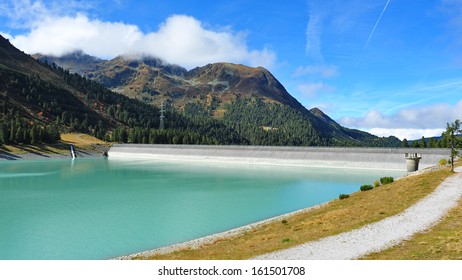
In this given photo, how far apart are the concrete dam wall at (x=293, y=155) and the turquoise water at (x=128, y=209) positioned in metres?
25.1

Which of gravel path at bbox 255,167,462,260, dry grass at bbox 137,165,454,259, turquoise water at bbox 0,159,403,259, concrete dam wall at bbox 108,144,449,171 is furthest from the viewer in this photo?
concrete dam wall at bbox 108,144,449,171

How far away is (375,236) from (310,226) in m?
6.61

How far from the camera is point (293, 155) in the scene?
110312mm

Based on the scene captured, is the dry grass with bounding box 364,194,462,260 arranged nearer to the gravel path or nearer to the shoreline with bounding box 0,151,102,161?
the gravel path

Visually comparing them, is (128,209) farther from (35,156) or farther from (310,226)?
(35,156)

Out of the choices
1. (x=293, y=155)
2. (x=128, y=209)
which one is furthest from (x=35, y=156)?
(x=128, y=209)

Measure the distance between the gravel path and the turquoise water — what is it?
12.7 m

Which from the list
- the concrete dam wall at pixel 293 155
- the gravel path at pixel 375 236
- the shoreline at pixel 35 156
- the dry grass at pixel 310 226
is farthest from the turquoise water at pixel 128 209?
the shoreline at pixel 35 156

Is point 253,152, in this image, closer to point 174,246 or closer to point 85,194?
point 85,194

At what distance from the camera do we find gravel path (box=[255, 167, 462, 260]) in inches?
736

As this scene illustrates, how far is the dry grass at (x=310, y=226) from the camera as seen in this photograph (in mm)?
21922

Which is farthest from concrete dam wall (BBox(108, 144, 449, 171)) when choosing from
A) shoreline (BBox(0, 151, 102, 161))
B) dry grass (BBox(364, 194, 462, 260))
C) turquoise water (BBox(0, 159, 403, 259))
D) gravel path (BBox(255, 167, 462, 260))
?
dry grass (BBox(364, 194, 462, 260))

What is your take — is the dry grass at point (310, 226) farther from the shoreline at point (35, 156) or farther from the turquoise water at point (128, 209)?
the shoreline at point (35, 156)
